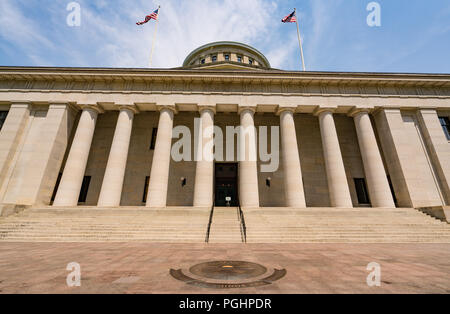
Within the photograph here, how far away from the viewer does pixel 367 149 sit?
17219 mm

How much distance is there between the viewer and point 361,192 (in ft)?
68.1

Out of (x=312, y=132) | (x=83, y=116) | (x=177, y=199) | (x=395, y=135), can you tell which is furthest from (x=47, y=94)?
(x=395, y=135)

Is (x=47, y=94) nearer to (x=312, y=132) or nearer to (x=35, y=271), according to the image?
(x=35, y=271)

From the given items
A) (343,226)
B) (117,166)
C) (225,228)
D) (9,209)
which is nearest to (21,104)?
(9,209)

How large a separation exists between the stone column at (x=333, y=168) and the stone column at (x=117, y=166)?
697 inches

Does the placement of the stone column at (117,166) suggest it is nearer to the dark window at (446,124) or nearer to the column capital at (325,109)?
the column capital at (325,109)

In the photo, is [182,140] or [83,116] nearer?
[83,116]

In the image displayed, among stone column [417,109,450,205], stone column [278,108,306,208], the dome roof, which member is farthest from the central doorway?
the dome roof

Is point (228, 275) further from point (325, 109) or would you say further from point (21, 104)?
point (21, 104)

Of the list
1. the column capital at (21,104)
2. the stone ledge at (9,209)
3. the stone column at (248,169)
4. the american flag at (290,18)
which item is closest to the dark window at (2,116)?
the column capital at (21,104)

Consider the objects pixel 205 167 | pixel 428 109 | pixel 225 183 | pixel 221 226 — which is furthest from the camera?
pixel 225 183

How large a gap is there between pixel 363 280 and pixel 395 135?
19.3 m

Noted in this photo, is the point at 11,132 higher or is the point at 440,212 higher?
the point at 11,132

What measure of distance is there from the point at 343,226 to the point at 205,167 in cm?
1037
